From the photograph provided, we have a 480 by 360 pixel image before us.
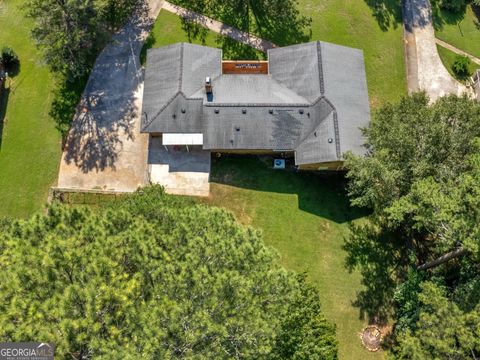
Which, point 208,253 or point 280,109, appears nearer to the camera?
point 208,253

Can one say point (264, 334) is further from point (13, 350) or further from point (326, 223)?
point (326, 223)

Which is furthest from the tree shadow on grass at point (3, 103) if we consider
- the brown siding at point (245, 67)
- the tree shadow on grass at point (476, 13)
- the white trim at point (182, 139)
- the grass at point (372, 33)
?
the tree shadow on grass at point (476, 13)

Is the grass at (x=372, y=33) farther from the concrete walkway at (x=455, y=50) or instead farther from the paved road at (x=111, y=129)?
the paved road at (x=111, y=129)

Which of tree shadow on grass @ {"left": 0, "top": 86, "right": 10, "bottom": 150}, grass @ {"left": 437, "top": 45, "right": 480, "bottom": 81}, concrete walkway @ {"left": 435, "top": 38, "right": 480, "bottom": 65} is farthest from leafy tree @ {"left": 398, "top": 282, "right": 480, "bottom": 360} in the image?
tree shadow on grass @ {"left": 0, "top": 86, "right": 10, "bottom": 150}

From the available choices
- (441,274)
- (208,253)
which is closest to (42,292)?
(208,253)

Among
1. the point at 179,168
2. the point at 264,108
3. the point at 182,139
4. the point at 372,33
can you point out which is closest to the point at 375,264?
the point at 264,108

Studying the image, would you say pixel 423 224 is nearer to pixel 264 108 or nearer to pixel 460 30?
pixel 264 108

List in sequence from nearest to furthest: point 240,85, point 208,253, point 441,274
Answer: point 208,253 < point 441,274 < point 240,85
